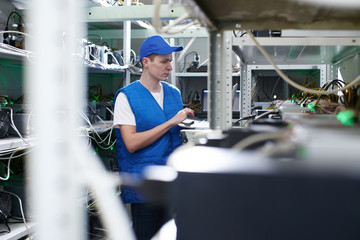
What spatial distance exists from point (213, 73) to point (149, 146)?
79 cm

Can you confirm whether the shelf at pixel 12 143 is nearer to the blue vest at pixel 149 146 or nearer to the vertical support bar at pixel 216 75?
the blue vest at pixel 149 146

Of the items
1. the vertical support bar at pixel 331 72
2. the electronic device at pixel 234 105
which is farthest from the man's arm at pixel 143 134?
the electronic device at pixel 234 105

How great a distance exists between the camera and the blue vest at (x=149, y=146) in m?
1.49

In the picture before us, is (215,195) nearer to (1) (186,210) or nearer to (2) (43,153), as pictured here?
(1) (186,210)

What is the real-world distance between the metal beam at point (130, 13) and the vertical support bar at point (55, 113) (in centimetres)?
149

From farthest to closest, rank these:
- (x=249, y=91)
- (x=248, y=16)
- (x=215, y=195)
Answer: (x=249, y=91), (x=248, y=16), (x=215, y=195)

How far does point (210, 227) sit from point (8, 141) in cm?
135

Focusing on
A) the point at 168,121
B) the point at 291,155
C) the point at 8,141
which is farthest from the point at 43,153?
the point at 8,141

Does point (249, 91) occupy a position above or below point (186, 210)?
above

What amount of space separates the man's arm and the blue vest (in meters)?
0.05

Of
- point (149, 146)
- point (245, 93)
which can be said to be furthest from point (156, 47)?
point (245, 93)

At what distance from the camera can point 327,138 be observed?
1.34 feet

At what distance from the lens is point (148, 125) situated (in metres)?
1.53

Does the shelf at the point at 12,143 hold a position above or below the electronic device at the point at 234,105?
below
